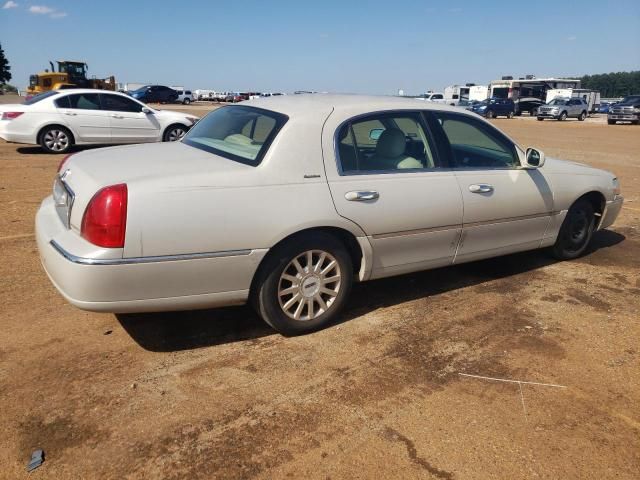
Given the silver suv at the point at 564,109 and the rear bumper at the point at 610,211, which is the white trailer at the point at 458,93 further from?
the rear bumper at the point at 610,211

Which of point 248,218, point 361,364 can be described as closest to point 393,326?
point 361,364

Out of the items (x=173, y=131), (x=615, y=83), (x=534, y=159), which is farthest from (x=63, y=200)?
(x=615, y=83)

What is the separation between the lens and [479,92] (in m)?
55.3

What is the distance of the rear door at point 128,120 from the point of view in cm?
1178

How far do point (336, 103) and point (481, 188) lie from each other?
4.49 feet

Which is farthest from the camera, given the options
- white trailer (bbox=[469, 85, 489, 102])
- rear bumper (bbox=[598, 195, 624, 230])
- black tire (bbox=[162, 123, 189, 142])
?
white trailer (bbox=[469, 85, 489, 102])

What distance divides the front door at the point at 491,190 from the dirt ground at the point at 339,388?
455mm

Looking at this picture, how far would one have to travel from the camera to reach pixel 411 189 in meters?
3.88

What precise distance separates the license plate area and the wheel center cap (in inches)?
59.1

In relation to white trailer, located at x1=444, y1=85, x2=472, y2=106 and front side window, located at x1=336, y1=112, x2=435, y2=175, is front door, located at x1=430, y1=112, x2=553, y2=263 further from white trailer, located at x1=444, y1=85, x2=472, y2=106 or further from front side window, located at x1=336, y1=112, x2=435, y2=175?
white trailer, located at x1=444, y1=85, x2=472, y2=106

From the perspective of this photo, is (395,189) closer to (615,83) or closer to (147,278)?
(147,278)

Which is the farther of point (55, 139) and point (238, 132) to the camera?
point (55, 139)

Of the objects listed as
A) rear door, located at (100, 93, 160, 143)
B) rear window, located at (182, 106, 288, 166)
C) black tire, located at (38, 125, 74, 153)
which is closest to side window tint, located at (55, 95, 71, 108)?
black tire, located at (38, 125, 74, 153)

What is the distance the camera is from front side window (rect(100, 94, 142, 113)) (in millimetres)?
11773
